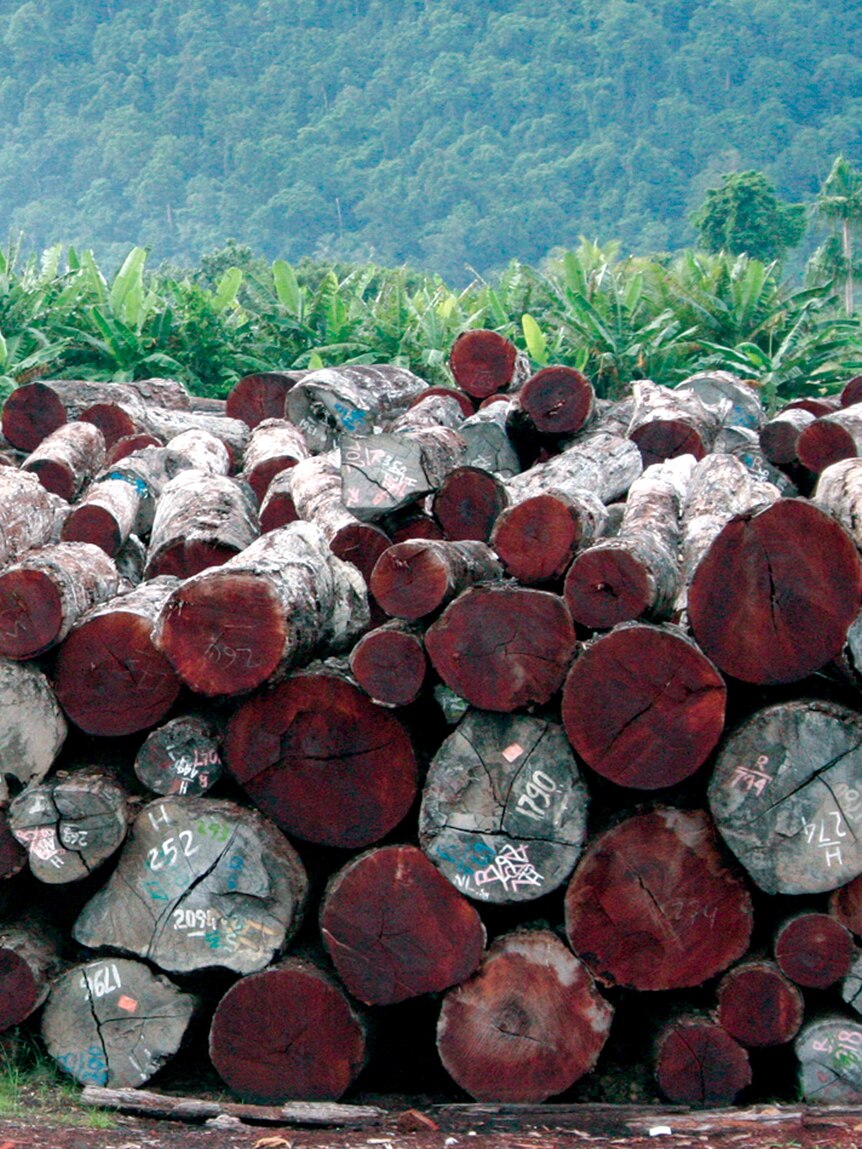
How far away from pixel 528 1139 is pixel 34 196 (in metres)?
116

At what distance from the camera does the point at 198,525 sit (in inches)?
231

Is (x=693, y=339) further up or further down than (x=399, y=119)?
further up

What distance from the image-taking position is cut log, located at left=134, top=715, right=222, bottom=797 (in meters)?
4.63

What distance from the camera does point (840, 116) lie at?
3519 inches

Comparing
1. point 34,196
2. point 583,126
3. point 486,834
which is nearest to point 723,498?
point 486,834

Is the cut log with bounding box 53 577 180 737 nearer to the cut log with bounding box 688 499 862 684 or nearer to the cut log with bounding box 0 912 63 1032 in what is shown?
the cut log with bounding box 0 912 63 1032

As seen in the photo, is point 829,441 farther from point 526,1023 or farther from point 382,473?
point 526,1023

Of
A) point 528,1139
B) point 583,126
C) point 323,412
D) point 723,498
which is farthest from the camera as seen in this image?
point 583,126

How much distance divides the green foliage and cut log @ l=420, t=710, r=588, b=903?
41.1m

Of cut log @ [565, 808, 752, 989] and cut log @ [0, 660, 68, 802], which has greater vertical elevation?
cut log @ [0, 660, 68, 802]

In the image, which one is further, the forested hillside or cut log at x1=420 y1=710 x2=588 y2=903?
the forested hillside

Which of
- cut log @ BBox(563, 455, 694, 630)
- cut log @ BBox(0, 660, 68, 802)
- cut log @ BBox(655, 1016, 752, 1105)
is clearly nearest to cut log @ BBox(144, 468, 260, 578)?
cut log @ BBox(0, 660, 68, 802)

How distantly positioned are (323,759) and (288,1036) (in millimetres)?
974

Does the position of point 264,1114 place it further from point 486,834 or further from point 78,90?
point 78,90
